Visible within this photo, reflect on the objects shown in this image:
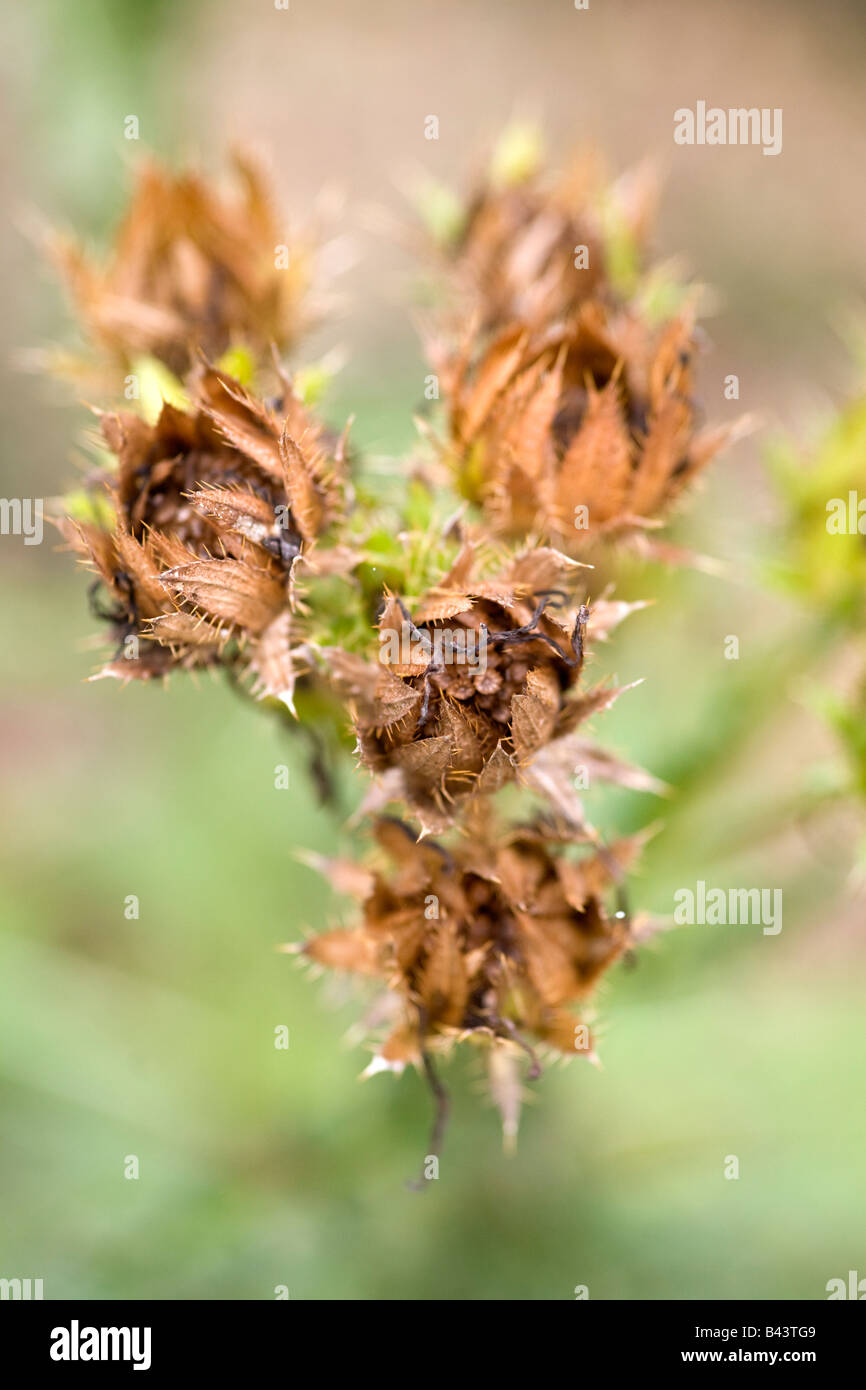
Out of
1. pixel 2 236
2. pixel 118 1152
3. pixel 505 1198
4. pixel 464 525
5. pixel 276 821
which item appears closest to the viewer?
pixel 464 525

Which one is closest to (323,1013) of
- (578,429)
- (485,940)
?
(485,940)

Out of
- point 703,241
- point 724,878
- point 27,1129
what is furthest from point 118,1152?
point 703,241

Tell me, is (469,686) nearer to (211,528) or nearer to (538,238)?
(211,528)

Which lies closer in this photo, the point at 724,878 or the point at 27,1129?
the point at 724,878

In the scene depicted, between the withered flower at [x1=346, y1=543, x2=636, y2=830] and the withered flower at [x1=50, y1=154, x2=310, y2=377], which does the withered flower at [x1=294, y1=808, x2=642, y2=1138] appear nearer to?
the withered flower at [x1=346, y1=543, x2=636, y2=830]

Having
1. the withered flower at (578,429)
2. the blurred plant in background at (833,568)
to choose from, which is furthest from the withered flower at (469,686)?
the blurred plant in background at (833,568)

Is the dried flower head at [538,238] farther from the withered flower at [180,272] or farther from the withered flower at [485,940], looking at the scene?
the withered flower at [485,940]
